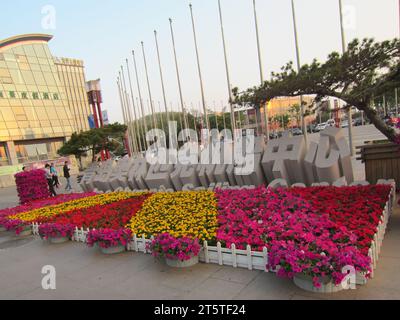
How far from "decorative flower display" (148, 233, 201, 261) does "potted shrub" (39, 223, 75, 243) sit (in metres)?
3.07

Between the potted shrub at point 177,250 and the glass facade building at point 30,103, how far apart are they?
41.1m

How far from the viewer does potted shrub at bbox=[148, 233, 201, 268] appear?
4648mm

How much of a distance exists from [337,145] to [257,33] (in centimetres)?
803

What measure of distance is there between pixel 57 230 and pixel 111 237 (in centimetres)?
206

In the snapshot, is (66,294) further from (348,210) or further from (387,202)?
(387,202)

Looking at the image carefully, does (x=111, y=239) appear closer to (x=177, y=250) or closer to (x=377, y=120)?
(x=177, y=250)

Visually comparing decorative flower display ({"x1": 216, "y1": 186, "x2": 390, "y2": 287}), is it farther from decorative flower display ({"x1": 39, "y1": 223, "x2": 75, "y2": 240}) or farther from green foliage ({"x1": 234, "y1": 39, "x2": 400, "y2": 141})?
decorative flower display ({"x1": 39, "y1": 223, "x2": 75, "y2": 240})

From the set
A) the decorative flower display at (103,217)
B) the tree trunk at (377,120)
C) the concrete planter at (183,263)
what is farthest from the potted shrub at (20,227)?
the tree trunk at (377,120)

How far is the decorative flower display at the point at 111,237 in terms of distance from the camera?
568 cm

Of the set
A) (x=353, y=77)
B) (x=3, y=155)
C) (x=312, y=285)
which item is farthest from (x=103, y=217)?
(x=3, y=155)

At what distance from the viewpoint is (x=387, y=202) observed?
5730mm

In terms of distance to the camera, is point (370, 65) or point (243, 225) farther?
point (370, 65)

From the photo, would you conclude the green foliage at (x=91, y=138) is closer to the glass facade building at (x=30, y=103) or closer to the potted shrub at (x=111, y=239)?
the potted shrub at (x=111, y=239)
